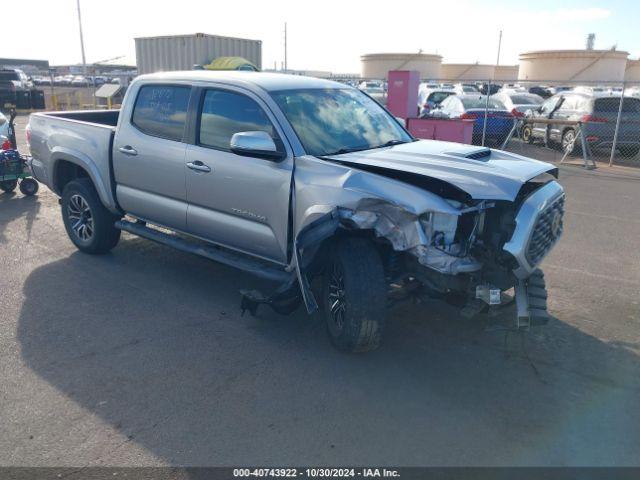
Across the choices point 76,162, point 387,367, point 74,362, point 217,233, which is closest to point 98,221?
point 76,162

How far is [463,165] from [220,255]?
221 cm

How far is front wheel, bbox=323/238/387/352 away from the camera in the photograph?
389 centimetres

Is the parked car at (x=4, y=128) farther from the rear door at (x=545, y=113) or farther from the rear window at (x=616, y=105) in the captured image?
the rear door at (x=545, y=113)

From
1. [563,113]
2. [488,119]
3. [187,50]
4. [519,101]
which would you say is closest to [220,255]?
[488,119]

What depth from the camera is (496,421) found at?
3.45 meters

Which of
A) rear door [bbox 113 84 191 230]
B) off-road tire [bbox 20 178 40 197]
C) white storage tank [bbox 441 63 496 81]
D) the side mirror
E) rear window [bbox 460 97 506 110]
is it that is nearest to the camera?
the side mirror

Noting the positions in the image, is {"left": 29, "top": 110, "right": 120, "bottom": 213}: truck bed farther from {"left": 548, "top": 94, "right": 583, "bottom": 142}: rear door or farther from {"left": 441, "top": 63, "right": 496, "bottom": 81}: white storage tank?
{"left": 441, "top": 63, "right": 496, "bottom": 81}: white storage tank

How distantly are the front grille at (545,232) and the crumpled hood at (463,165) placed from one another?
281mm

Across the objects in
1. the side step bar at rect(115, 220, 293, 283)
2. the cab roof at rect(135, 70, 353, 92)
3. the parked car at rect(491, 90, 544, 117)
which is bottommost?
the side step bar at rect(115, 220, 293, 283)

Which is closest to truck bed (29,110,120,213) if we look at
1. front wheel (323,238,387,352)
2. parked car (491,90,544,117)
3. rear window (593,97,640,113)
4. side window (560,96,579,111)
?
front wheel (323,238,387,352)

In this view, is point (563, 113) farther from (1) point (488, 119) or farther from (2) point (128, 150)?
(2) point (128, 150)

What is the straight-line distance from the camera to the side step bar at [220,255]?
14.9ft

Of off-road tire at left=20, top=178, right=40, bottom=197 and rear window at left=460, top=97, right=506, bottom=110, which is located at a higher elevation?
rear window at left=460, top=97, right=506, bottom=110

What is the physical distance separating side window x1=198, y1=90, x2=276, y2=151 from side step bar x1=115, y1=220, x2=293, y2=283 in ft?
3.04
